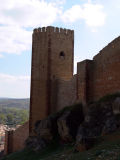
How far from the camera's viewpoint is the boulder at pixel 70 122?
14.1 metres

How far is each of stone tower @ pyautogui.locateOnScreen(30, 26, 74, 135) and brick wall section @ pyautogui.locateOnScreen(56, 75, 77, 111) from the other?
2.35ft

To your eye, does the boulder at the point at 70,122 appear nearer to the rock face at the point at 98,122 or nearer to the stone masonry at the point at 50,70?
the rock face at the point at 98,122

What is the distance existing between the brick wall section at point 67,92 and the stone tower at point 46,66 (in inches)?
28.2

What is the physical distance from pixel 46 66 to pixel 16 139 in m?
7.08

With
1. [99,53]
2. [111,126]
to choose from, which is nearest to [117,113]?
[111,126]

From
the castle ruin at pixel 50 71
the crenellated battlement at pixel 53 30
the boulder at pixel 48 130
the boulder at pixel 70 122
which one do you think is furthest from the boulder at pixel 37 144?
the crenellated battlement at pixel 53 30

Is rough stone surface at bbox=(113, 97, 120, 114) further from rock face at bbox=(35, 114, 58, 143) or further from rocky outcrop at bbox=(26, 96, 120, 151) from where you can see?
rock face at bbox=(35, 114, 58, 143)

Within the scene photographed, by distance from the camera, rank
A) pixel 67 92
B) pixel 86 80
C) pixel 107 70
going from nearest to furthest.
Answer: pixel 107 70
pixel 86 80
pixel 67 92

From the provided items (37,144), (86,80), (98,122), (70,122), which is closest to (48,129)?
(37,144)

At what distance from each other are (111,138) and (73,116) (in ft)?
13.7

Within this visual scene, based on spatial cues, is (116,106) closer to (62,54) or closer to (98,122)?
(98,122)

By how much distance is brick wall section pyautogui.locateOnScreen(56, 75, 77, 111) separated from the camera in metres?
18.3

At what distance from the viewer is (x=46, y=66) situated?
21.3 m

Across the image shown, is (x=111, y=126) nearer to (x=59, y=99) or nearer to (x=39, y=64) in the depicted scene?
(x=59, y=99)
